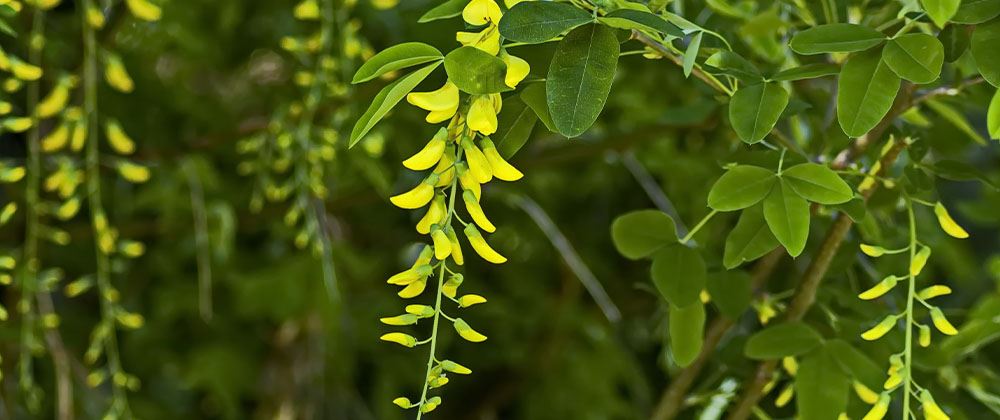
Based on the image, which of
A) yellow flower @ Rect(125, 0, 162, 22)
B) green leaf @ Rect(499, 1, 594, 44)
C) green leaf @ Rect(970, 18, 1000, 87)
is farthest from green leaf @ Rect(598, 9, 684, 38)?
yellow flower @ Rect(125, 0, 162, 22)

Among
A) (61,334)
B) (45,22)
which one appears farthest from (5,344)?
(45,22)

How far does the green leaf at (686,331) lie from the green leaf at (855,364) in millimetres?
58

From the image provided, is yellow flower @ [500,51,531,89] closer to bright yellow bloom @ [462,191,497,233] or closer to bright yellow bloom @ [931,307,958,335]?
bright yellow bloom @ [462,191,497,233]

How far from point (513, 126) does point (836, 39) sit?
13 cm

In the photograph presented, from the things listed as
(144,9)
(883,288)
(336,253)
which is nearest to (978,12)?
(883,288)

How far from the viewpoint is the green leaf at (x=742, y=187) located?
452mm

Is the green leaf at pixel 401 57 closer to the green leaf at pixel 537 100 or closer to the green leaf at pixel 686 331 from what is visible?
the green leaf at pixel 537 100

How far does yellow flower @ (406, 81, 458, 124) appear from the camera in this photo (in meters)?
0.39

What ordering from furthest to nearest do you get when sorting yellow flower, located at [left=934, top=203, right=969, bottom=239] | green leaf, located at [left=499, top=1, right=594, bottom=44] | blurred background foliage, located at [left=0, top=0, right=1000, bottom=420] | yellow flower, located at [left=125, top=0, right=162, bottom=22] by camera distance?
blurred background foliage, located at [left=0, top=0, right=1000, bottom=420], yellow flower, located at [left=125, top=0, right=162, bottom=22], yellow flower, located at [left=934, top=203, right=969, bottom=239], green leaf, located at [left=499, top=1, right=594, bottom=44]

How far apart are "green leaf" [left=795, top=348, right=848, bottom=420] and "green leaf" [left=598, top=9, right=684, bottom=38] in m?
0.20

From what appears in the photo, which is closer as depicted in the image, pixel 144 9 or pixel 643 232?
pixel 643 232

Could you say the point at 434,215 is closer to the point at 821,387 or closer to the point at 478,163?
the point at 478,163

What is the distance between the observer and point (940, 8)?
39cm

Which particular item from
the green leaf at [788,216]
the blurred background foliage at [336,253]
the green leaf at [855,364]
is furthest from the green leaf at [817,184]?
the blurred background foliage at [336,253]
